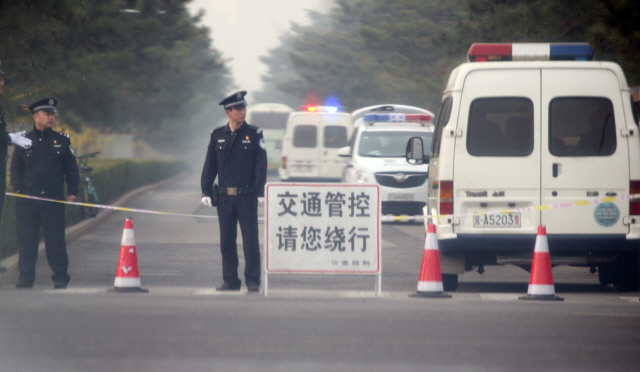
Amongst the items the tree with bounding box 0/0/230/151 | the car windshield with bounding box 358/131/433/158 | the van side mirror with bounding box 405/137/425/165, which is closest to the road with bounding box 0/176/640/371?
the van side mirror with bounding box 405/137/425/165

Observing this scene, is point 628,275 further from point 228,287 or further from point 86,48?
point 86,48

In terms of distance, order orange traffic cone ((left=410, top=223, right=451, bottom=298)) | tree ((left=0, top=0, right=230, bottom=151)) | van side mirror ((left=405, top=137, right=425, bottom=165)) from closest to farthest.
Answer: orange traffic cone ((left=410, top=223, right=451, bottom=298))
van side mirror ((left=405, top=137, right=425, bottom=165))
tree ((left=0, top=0, right=230, bottom=151))

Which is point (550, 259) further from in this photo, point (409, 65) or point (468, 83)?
point (409, 65)

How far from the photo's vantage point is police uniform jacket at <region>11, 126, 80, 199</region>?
31.8ft

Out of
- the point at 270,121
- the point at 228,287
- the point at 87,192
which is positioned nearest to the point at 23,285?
the point at 228,287

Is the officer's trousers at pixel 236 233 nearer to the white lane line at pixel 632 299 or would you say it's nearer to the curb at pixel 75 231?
the curb at pixel 75 231

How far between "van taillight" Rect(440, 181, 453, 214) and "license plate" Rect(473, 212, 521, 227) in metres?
0.27

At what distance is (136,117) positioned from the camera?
1786 inches

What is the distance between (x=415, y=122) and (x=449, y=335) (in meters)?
13.9

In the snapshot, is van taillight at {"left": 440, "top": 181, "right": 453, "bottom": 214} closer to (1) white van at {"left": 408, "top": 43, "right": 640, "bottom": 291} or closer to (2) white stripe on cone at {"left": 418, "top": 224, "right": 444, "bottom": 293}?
(1) white van at {"left": 408, "top": 43, "right": 640, "bottom": 291}

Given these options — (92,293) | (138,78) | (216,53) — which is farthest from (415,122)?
(216,53)

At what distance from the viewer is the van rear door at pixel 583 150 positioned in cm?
930

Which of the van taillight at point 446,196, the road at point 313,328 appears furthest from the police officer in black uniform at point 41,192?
the van taillight at point 446,196

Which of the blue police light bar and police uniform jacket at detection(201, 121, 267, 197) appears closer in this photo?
police uniform jacket at detection(201, 121, 267, 197)
